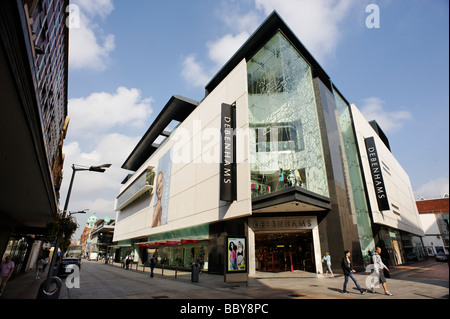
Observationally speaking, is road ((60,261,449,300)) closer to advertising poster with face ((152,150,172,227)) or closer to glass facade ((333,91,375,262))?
glass facade ((333,91,375,262))

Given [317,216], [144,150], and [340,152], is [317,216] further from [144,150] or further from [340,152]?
[144,150]

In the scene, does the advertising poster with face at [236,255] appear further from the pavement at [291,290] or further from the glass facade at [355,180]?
the glass facade at [355,180]

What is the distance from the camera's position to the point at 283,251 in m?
21.7

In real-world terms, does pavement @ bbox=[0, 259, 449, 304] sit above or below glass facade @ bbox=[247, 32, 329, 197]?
below

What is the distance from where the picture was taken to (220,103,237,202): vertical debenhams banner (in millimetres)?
17984

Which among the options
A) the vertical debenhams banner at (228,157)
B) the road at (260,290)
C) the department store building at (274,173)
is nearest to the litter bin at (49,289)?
the road at (260,290)

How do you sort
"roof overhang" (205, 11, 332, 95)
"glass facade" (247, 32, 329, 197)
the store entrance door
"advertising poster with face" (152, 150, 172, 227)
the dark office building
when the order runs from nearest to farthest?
the dark office building → "glass facade" (247, 32, 329, 197) → the store entrance door → "roof overhang" (205, 11, 332, 95) → "advertising poster with face" (152, 150, 172, 227)

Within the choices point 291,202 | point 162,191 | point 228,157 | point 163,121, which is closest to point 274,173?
point 291,202

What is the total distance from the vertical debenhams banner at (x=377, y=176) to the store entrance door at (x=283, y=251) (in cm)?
1148

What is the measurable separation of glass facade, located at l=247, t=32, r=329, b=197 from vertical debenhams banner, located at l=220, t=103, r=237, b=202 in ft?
5.29

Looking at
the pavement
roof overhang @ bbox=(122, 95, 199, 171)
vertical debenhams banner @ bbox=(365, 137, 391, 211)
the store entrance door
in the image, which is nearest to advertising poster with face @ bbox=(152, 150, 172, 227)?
roof overhang @ bbox=(122, 95, 199, 171)

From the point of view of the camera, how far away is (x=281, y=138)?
19281 mm

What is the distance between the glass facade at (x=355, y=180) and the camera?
22.4 metres
